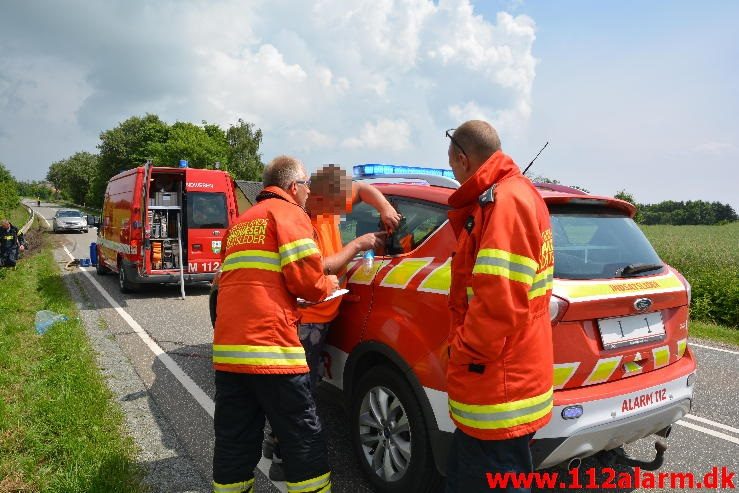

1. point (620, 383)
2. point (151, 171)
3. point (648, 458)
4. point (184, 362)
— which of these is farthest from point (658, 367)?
point (151, 171)

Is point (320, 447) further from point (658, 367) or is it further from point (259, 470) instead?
point (658, 367)

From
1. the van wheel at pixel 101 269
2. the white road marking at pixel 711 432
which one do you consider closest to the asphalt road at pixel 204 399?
the white road marking at pixel 711 432

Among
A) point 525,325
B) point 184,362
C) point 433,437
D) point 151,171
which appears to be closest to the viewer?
point 525,325

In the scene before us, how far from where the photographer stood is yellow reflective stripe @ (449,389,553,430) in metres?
1.83

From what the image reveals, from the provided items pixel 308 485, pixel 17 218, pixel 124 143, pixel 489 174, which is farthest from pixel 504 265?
pixel 124 143

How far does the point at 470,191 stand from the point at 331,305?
1.50m

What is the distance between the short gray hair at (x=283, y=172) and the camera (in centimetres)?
265

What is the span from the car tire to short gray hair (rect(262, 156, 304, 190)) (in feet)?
3.85

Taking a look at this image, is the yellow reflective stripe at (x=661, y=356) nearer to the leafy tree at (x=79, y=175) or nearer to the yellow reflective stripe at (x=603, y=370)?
the yellow reflective stripe at (x=603, y=370)

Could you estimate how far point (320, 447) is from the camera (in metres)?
2.50

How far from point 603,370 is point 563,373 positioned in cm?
26

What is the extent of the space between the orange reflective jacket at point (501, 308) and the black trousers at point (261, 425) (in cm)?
83

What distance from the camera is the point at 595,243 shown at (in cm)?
281

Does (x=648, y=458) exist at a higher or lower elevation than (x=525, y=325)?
lower
